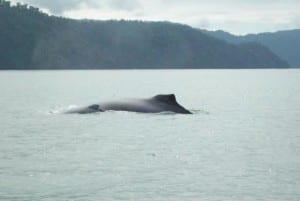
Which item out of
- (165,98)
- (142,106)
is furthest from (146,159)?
(142,106)

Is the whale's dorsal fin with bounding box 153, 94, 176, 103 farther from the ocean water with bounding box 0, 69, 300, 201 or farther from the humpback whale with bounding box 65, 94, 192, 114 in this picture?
the ocean water with bounding box 0, 69, 300, 201

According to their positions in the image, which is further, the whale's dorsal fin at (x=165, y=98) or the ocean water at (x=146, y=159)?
the whale's dorsal fin at (x=165, y=98)

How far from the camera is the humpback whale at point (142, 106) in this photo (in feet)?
165

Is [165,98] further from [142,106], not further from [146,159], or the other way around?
[146,159]

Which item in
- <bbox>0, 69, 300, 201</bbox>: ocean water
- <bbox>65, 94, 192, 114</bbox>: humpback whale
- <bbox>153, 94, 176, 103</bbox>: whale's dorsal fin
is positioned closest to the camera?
<bbox>0, 69, 300, 201</bbox>: ocean water

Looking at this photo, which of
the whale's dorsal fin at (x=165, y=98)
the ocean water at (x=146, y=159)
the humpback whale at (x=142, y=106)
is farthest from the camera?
the humpback whale at (x=142, y=106)

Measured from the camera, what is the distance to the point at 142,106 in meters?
50.6

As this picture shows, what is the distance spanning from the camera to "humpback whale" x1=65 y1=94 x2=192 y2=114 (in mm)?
50225

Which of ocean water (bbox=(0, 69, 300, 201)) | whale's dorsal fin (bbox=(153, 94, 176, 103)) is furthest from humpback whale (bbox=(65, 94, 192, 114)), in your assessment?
ocean water (bbox=(0, 69, 300, 201))

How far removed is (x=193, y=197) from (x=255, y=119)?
34968 mm

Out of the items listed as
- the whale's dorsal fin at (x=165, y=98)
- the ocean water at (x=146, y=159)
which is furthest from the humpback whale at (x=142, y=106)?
the ocean water at (x=146, y=159)

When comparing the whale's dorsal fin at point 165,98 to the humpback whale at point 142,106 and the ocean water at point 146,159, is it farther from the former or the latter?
the ocean water at point 146,159

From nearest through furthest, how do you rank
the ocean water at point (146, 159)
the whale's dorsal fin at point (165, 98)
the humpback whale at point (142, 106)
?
the ocean water at point (146, 159) → the whale's dorsal fin at point (165, 98) → the humpback whale at point (142, 106)

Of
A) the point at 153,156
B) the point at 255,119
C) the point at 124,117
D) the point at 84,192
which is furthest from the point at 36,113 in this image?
the point at 84,192
